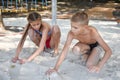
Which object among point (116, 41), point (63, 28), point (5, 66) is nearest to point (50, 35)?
point (5, 66)

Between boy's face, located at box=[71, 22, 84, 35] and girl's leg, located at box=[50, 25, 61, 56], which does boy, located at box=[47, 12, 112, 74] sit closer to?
boy's face, located at box=[71, 22, 84, 35]

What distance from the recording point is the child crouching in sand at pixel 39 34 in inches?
136

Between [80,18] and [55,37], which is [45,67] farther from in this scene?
[80,18]

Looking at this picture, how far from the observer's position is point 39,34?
392 cm

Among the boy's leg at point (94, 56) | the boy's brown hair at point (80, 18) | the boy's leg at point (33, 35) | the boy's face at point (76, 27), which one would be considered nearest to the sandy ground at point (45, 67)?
the boy's leg at point (94, 56)

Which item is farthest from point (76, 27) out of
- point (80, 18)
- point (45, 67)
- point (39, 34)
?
point (39, 34)

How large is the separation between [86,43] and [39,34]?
0.69 metres

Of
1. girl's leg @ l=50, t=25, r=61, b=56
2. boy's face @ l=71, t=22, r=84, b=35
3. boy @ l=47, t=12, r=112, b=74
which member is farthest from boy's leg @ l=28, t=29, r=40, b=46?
boy's face @ l=71, t=22, r=84, b=35

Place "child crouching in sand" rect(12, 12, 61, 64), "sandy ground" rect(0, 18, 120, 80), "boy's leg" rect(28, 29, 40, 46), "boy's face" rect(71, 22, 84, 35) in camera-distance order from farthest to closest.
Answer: "boy's leg" rect(28, 29, 40, 46) → "child crouching in sand" rect(12, 12, 61, 64) → "sandy ground" rect(0, 18, 120, 80) → "boy's face" rect(71, 22, 84, 35)

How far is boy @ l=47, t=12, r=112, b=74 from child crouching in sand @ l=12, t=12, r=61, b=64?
397mm

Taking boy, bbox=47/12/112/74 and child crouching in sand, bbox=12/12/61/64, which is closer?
boy, bbox=47/12/112/74

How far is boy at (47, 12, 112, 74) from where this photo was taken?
302 cm

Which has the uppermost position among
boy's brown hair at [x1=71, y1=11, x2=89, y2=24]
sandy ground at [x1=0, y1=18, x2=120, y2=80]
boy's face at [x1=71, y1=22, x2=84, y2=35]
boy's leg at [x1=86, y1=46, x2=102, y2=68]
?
boy's brown hair at [x1=71, y1=11, x2=89, y2=24]

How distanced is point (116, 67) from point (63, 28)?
2.43 m
